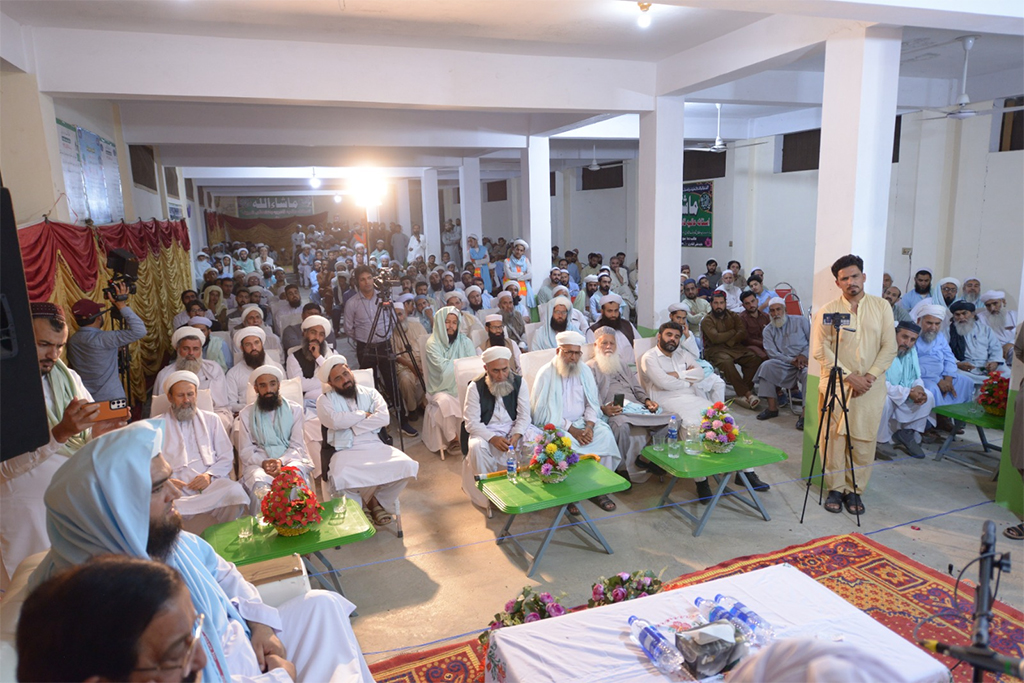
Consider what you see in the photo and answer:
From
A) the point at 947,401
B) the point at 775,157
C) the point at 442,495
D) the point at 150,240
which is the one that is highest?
the point at 775,157

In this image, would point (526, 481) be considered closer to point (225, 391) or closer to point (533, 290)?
point (225, 391)

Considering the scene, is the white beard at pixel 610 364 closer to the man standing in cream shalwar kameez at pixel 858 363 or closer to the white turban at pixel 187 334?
the man standing in cream shalwar kameez at pixel 858 363

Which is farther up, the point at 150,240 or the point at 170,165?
the point at 170,165

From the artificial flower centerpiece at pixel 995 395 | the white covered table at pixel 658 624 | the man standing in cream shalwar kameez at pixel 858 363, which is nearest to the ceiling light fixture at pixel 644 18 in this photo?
the man standing in cream shalwar kameez at pixel 858 363

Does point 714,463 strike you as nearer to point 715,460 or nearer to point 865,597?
point 715,460

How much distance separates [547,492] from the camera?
401 cm

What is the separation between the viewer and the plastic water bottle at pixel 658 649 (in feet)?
7.98

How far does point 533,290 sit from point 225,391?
17.4 feet

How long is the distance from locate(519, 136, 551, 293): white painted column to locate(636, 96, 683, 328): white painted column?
2.83m

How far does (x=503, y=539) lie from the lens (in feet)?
14.7

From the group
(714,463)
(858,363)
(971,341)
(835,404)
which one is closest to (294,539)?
(714,463)

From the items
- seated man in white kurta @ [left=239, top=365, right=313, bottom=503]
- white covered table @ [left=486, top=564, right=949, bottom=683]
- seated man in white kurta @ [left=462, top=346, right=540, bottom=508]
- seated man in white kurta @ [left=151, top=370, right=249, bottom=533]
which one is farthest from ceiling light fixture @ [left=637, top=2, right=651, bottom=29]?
seated man in white kurta @ [left=151, top=370, right=249, bottom=533]

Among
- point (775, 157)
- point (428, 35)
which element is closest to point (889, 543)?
point (428, 35)

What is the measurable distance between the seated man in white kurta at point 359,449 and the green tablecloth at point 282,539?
2.40ft
